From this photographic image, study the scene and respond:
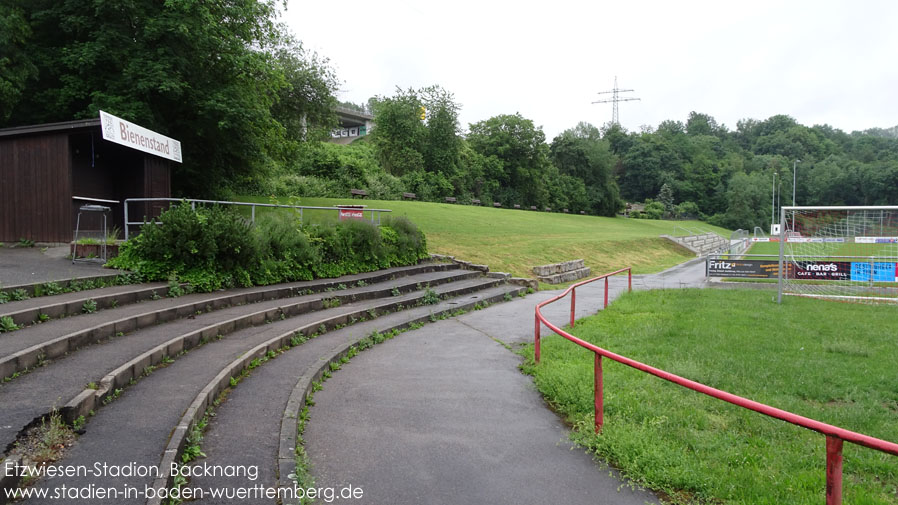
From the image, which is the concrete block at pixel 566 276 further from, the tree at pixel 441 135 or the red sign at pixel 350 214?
the tree at pixel 441 135

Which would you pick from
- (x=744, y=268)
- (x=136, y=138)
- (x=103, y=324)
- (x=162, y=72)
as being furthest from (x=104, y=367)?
(x=744, y=268)

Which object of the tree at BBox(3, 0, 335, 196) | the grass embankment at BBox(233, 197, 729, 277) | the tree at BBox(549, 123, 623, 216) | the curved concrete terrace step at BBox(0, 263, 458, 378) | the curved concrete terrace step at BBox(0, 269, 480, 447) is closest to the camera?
the curved concrete terrace step at BBox(0, 269, 480, 447)

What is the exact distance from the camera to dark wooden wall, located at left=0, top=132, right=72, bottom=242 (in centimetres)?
1177

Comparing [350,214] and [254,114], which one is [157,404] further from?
[254,114]

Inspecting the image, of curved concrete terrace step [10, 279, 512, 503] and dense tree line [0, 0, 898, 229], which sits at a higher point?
dense tree line [0, 0, 898, 229]

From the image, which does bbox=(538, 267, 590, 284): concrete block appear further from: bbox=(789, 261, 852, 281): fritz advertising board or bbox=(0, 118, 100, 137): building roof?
bbox=(0, 118, 100, 137): building roof

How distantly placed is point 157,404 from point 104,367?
108cm

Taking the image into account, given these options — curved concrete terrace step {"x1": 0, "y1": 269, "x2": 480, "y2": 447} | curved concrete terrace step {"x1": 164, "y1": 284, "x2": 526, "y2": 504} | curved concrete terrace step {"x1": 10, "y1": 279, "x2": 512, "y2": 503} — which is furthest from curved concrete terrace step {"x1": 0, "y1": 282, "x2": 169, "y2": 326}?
curved concrete terrace step {"x1": 164, "y1": 284, "x2": 526, "y2": 504}

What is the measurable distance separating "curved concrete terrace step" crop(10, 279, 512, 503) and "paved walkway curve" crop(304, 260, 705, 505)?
1.15m

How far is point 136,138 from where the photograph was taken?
12.7m

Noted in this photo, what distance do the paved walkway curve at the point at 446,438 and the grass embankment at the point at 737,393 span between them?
34 centimetres

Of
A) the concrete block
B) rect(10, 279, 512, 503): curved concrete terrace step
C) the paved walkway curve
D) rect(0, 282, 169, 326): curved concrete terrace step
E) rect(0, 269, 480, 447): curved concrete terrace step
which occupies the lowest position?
the concrete block

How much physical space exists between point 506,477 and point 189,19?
58.3ft

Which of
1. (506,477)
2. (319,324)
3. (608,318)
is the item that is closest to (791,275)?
(608,318)
